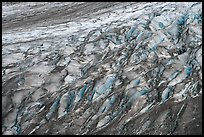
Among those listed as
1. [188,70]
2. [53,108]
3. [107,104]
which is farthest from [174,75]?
[53,108]

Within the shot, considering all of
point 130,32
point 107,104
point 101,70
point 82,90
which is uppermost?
point 130,32

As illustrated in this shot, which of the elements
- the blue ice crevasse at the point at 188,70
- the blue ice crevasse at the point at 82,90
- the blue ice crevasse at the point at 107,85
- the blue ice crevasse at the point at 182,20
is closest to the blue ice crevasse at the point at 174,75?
the blue ice crevasse at the point at 188,70

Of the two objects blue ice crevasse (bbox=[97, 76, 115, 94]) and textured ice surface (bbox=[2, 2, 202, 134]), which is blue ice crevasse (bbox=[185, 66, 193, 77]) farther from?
blue ice crevasse (bbox=[97, 76, 115, 94])

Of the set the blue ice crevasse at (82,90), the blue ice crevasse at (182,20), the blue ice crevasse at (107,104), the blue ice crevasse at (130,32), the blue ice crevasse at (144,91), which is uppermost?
the blue ice crevasse at (182,20)

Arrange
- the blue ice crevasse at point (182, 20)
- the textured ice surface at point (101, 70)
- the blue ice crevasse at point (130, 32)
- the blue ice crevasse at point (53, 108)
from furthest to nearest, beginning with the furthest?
1. the blue ice crevasse at point (182, 20)
2. the blue ice crevasse at point (130, 32)
3. the blue ice crevasse at point (53, 108)
4. the textured ice surface at point (101, 70)

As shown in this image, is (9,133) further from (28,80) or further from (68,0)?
(68,0)

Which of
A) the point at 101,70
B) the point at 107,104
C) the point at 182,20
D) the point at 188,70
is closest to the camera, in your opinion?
the point at 107,104

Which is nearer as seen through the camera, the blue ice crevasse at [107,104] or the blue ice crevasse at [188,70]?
the blue ice crevasse at [107,104]

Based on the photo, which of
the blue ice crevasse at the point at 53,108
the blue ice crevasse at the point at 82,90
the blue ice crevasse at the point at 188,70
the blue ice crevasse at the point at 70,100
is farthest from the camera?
the blue ice crevasse at the point at 188,70

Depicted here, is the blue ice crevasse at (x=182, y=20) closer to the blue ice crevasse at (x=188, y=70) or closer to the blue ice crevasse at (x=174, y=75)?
the blue ice crevasse at (x=188, y=70)

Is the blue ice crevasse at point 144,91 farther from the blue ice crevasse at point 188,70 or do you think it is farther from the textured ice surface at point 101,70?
the blue ice crevasse at point 188,70

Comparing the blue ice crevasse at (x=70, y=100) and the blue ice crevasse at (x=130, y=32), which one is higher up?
the blue ice crevasse at (x=130, y=32)

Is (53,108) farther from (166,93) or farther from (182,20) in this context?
(182,20)
